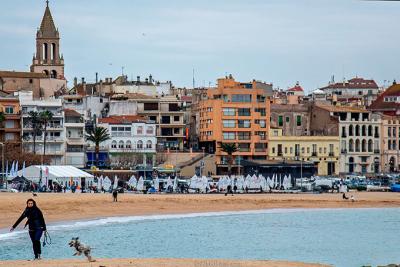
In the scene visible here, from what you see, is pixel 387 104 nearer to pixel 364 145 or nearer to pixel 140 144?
pixel 364 145

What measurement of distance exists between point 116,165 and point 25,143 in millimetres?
8077

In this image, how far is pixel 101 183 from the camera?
281ft

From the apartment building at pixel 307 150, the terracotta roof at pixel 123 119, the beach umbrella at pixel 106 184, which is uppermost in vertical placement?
the terracotta roof at pixel 123 119

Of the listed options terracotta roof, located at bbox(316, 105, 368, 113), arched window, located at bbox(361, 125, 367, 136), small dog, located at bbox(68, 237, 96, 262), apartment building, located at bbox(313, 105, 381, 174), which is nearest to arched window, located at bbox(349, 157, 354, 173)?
apartment building, located at bbox(313, 105, 381, 174)

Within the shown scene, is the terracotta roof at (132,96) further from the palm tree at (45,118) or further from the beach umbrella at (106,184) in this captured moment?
the beach umbrella at (106,184)

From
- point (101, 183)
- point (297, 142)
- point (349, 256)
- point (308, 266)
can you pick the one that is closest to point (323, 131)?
point (297, 142)

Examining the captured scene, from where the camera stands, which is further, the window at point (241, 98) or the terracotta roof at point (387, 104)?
the terracotta roof at point (387, 104)

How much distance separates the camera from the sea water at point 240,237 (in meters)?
40.7

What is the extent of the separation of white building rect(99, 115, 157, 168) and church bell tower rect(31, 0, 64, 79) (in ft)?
96.6

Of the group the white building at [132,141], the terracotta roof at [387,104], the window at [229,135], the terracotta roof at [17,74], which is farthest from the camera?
the terracotta roof at [387,104]

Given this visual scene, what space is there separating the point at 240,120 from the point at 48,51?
34922 mm

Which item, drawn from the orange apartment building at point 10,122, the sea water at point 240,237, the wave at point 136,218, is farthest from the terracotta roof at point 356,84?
the sea water at point 240,237

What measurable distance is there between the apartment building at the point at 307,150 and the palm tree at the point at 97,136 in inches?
635

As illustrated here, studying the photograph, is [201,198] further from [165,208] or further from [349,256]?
[349,256]
